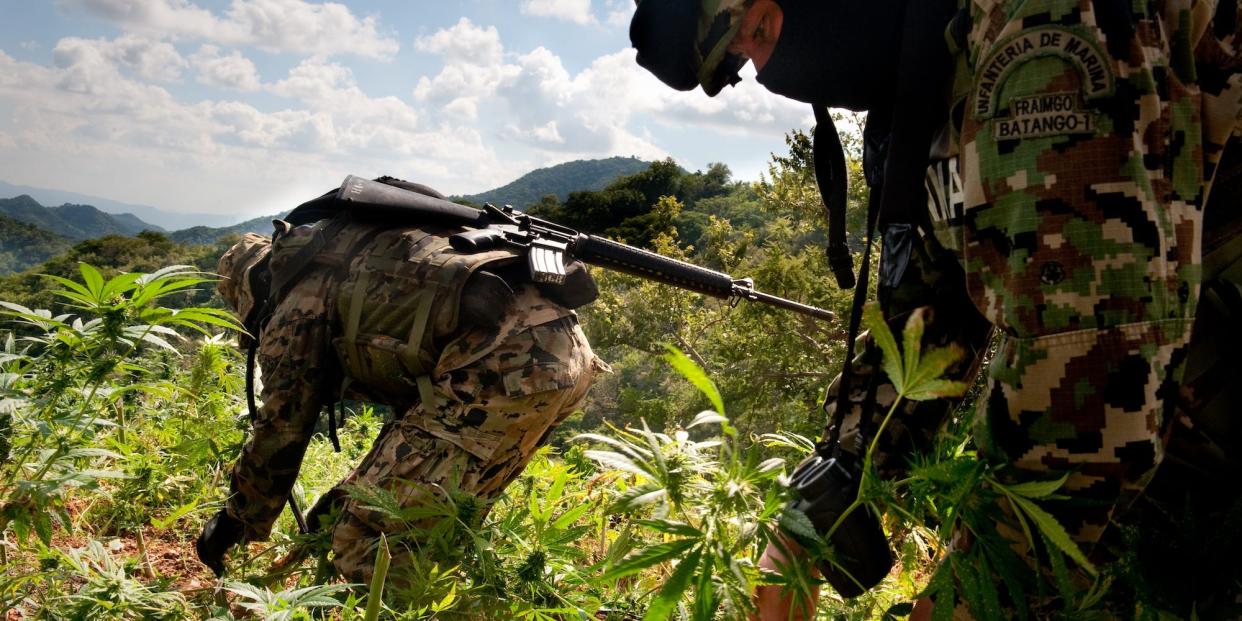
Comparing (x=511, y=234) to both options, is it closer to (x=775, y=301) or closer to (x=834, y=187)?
(x=834, y=187)

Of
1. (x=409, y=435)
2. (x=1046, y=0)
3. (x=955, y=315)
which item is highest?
(x=1046, y=0)

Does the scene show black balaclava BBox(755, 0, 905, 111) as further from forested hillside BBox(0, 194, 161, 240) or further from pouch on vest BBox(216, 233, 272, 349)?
forested hillside BBox(0, 194, 161, 240)

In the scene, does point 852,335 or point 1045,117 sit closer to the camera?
point 1045,117

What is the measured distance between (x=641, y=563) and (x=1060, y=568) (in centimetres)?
47

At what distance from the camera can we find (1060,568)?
0.83 m

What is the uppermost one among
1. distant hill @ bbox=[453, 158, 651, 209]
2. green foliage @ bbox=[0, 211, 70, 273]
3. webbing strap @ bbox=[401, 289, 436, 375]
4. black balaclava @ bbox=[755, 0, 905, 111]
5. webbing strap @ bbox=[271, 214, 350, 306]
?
distant hill @ bbox=[453, 158, 651, 209]

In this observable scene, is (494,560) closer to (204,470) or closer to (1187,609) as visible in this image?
(1187,609)

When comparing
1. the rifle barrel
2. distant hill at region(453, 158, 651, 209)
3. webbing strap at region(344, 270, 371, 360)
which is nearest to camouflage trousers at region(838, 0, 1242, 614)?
webbing strap at region(344, 270, 371, 360)

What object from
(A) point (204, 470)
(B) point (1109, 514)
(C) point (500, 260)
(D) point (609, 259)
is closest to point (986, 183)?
(B) point (1109, 514)

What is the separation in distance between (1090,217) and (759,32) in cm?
87

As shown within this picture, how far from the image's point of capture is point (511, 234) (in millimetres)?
3123

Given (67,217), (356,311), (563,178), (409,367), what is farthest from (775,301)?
(67,217)

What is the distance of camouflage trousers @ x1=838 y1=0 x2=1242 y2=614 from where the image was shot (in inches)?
35.8

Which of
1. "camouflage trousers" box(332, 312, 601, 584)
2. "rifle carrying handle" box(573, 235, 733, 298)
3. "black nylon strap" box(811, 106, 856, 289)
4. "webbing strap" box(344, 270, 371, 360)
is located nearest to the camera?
"black nylon strap" box(811, 106, 856, 289)
